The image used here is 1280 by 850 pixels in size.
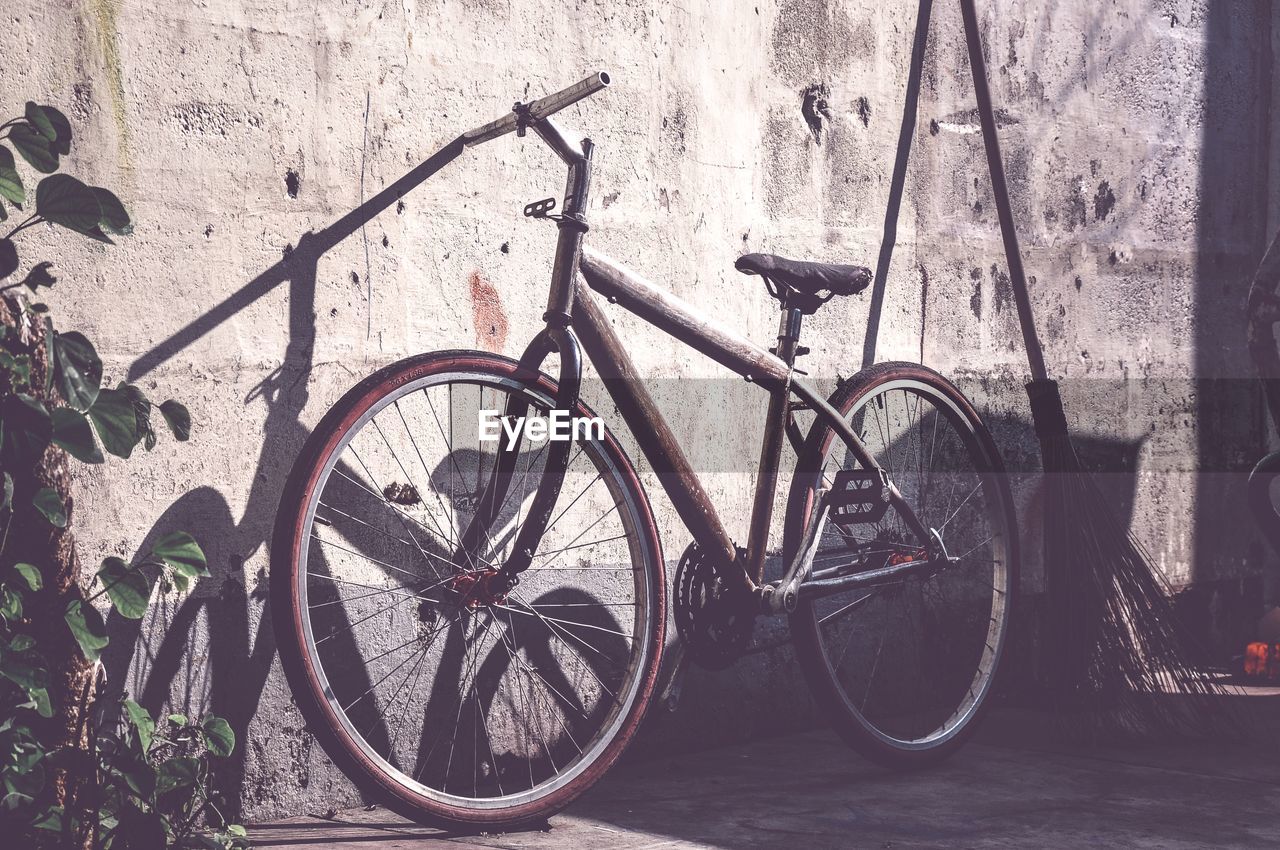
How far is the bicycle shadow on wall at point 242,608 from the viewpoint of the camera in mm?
2506

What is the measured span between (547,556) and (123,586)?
1141mm

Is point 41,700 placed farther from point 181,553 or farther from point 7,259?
point 7,259

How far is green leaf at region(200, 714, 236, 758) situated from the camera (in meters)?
2.26

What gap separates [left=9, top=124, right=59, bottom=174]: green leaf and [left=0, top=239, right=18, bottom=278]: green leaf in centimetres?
14

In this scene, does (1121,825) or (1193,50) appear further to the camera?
(1193,50)

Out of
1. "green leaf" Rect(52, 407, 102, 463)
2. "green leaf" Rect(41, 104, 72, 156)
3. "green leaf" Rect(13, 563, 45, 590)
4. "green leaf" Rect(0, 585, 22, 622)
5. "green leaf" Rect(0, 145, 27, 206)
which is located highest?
"green leaf" Rect(41, 104, 72, 156)

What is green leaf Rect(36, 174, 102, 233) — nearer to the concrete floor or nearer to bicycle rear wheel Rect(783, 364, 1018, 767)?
the concrete floor

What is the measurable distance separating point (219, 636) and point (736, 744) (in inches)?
57.4

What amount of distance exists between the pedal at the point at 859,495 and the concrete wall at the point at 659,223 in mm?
339

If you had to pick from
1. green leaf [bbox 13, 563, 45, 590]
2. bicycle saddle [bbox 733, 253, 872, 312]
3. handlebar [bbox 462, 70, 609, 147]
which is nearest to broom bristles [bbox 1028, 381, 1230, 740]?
bicycle saddle [bbox 733, 253, 872, 312]

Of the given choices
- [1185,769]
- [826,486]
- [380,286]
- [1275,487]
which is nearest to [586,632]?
[826,486]

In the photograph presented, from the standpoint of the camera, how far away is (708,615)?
2.88 m

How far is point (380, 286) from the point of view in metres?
2.80

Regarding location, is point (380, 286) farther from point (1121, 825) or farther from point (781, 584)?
point (1121, 825)
